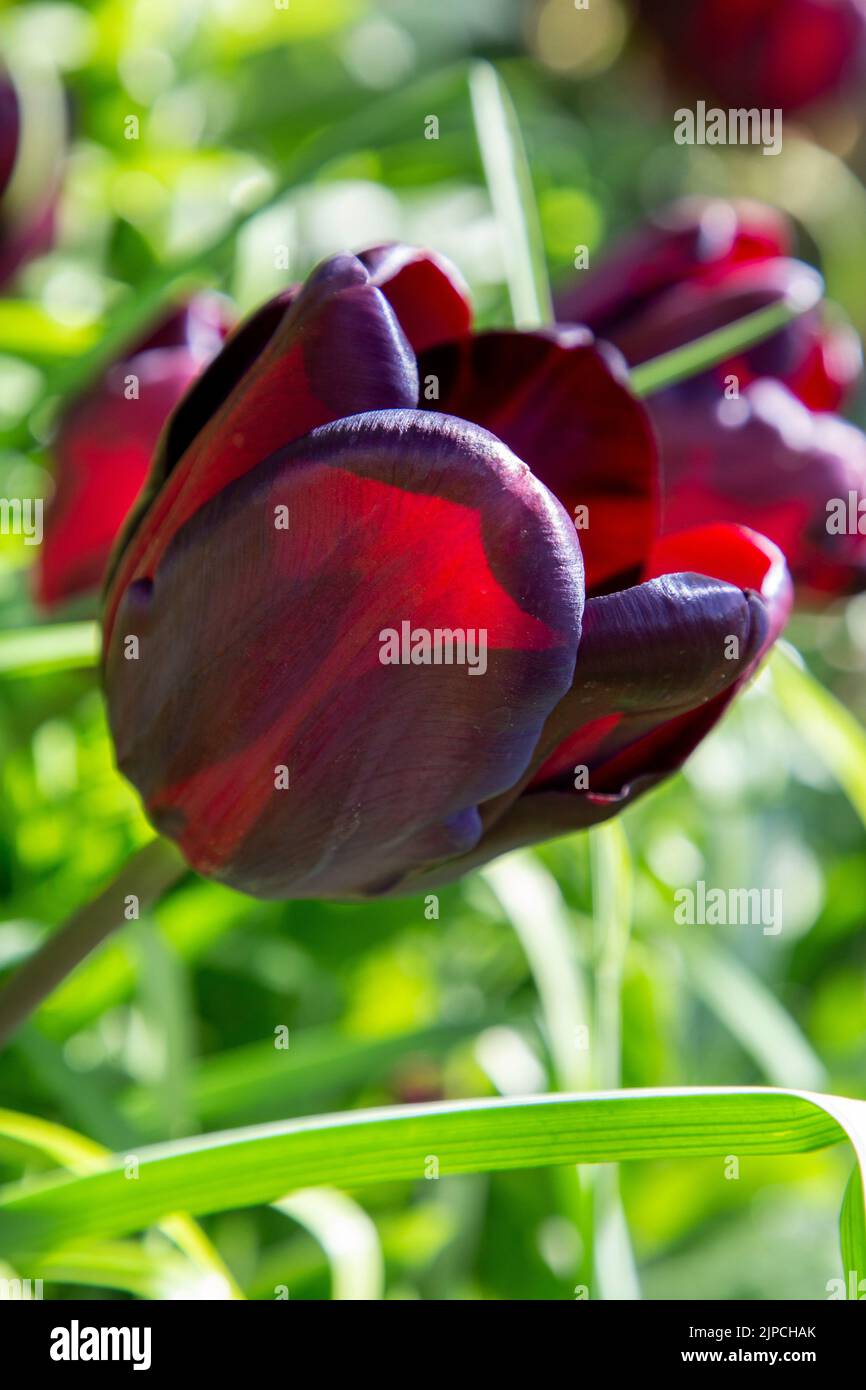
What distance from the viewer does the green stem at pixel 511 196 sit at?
416 millimetres

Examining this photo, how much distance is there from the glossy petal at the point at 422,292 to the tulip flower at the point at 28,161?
0.30 m

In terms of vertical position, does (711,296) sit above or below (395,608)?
above

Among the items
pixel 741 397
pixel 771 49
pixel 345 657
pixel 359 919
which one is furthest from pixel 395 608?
pixel 771 49

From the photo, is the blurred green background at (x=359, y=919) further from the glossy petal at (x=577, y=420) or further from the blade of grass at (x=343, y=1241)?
the glossy petal at (x=577, y=420)

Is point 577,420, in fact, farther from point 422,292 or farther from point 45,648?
point 45,648

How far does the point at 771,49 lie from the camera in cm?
95

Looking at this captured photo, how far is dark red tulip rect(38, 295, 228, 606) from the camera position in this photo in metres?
0.43

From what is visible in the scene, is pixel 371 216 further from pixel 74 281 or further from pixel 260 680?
pixel 260 680

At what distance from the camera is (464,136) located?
677mm

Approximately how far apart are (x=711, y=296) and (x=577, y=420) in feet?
0.49

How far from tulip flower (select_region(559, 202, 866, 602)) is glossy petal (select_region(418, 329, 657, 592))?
113 millimetres

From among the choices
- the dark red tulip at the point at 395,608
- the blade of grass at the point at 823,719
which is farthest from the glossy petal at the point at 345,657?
the blade of grass at the point at 823,719
